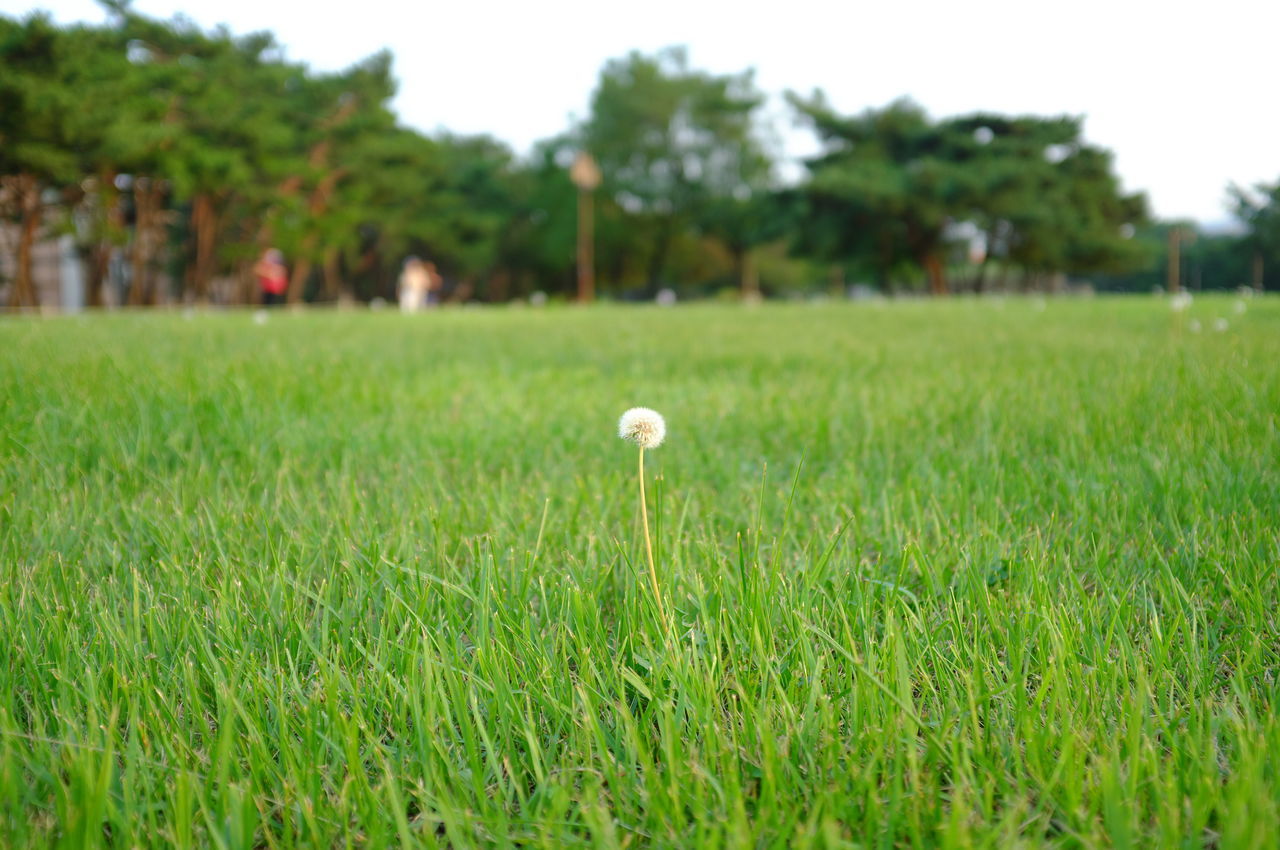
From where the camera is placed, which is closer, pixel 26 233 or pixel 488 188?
pixel 26 233

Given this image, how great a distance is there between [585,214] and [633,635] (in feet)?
123

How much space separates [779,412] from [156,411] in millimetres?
2265

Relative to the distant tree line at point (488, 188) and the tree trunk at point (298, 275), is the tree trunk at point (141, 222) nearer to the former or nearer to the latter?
Answer: the distant tree line at point (488, 188)

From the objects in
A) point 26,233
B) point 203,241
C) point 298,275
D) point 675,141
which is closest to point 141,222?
point 203,241

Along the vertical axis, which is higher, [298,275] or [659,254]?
[659,254]

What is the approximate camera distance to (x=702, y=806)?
0.93 m

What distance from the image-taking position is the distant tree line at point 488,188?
22359mm

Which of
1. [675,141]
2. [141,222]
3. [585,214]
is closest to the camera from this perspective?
[141,222]

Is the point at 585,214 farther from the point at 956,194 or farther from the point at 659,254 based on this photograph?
the point at 956,194

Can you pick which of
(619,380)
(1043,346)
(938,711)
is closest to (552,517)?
(938,711)

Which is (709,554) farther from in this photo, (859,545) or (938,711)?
(938,711)

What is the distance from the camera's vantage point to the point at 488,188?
43344mm

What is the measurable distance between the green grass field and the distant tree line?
73.8 feet

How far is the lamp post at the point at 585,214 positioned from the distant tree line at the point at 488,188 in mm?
730
